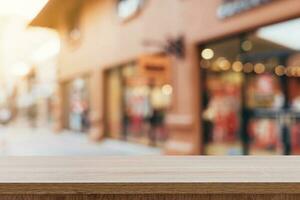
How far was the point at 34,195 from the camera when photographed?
105 cm

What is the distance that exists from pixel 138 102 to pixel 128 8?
2168 mm

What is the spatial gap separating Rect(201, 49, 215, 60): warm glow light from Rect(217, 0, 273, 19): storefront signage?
808 millimetres

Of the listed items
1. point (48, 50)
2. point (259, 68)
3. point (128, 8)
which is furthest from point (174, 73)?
point (48, 50)

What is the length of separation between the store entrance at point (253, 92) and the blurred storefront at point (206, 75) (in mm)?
14

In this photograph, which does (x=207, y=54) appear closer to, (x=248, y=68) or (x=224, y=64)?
(x=224, y=64)

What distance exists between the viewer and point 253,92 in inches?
257

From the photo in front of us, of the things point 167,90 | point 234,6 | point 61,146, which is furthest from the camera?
point 61,146

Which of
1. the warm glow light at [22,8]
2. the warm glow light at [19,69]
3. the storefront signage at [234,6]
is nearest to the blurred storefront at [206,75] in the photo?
the storefront signage at [234,6]

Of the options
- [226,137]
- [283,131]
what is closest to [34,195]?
[283,131]

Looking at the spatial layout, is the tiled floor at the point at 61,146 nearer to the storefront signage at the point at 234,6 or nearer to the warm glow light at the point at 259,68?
the warm glow light at the point at 259,68

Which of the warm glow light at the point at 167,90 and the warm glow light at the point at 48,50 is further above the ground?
the warm glow light at the point at 48,50

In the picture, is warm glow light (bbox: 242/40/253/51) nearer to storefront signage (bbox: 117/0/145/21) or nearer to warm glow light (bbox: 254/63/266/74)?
warm glow light (bbox: 254/63/266/74)

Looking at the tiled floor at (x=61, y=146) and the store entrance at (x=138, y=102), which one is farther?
the tiled floor at (x=61, y=146)

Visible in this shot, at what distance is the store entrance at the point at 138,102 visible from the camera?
30.1ft
